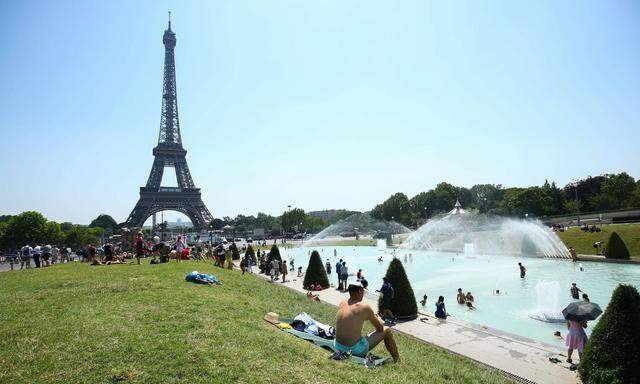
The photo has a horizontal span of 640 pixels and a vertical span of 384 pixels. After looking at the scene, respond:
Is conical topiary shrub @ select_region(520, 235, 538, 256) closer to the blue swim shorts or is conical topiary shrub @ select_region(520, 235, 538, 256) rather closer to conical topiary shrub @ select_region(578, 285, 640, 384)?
conical topiary shrub @ select_region(578, 285, 640, 384)

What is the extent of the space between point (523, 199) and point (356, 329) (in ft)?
324

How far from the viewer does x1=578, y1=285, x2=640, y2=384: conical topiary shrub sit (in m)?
7.85

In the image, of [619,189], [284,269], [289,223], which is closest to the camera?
[284,269]

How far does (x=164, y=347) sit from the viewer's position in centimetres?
732

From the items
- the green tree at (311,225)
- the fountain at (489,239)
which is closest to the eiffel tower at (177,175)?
the green tree at (311,225)

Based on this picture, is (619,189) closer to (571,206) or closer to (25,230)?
(571,206)

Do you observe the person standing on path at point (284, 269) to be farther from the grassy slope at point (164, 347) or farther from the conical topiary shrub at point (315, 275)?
the grassy slope at point (164, 347)

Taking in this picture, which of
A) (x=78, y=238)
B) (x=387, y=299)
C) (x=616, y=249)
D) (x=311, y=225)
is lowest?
(x=616, y=249)

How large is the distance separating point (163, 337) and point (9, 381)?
8.29ft

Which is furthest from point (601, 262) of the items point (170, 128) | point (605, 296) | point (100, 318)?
point (170, 128)

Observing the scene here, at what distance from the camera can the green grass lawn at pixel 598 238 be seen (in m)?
36.6

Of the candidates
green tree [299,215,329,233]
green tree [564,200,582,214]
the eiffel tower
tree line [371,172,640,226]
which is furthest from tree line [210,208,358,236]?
green tree [564,200,582,214]

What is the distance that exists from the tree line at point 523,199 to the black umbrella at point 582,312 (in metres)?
68.3

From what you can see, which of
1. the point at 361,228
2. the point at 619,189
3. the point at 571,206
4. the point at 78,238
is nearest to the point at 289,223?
the point at 361,228
